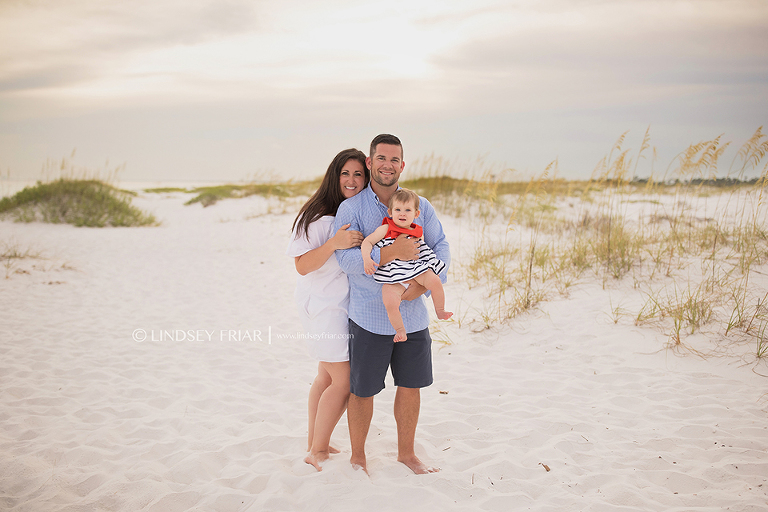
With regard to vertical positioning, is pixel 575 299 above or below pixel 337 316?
below

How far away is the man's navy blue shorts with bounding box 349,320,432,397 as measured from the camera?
2574 millimetres

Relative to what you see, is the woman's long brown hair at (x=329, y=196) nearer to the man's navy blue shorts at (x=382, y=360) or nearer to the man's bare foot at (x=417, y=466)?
the man's navy blue shorts at (x=382, y=360)

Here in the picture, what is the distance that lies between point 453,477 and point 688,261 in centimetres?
484

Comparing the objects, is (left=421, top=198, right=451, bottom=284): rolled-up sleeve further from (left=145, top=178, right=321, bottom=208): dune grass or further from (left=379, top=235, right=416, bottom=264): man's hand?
(left=145, top=178, right=321, bottom=208): dune grass

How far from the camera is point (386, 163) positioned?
2537mm

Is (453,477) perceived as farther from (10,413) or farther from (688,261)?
(688,261)

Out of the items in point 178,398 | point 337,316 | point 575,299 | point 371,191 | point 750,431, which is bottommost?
point 178,398

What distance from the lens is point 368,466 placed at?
283cm

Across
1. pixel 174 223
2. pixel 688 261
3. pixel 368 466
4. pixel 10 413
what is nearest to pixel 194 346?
pixel 10 413

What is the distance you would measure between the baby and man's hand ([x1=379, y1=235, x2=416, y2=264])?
4 centimetres

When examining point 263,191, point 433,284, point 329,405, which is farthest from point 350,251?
point 263,191

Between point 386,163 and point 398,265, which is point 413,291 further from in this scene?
point 386,163

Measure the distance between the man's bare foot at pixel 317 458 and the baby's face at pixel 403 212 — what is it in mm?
1589

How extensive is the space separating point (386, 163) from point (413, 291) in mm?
749
